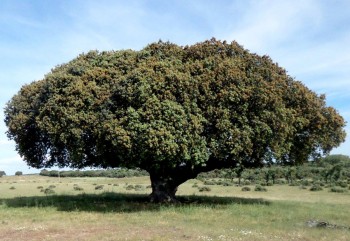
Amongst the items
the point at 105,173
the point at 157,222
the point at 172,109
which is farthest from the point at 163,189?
the point at 105,173

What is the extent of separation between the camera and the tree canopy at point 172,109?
2177 cm

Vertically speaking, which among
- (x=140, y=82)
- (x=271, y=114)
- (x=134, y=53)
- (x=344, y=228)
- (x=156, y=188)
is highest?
(x=134, y=53)

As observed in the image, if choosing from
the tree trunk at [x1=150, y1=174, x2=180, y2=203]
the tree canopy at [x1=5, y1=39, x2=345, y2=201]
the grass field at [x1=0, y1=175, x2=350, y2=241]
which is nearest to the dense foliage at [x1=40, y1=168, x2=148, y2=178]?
the tree trunk at [x1=150, y1=174, x2=180, y2=203]

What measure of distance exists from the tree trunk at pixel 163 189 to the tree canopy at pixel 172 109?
113 centimetres

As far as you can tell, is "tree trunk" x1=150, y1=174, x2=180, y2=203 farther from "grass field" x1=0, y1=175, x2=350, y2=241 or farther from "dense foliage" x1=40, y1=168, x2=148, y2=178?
"dense foliage" x1=40, y1=168, x2=148, y2=178

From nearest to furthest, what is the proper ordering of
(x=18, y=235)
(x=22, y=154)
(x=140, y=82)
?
(x=18, y=235) → (x=140, y=82) → (x=22, y=154)

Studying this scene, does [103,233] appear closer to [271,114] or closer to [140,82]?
[140,82]

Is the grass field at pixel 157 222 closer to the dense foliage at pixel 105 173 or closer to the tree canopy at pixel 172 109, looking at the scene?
the tree canopy at pixel 172 109

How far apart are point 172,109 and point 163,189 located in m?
7.83

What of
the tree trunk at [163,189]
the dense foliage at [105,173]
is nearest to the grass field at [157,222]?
the tree trunk at [163,189]

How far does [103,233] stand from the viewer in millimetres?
16562

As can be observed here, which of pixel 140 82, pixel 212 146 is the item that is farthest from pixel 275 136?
pixel 140 82

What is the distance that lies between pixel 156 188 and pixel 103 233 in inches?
449

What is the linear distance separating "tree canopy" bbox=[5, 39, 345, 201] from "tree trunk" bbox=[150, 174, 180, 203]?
1.13 metres
